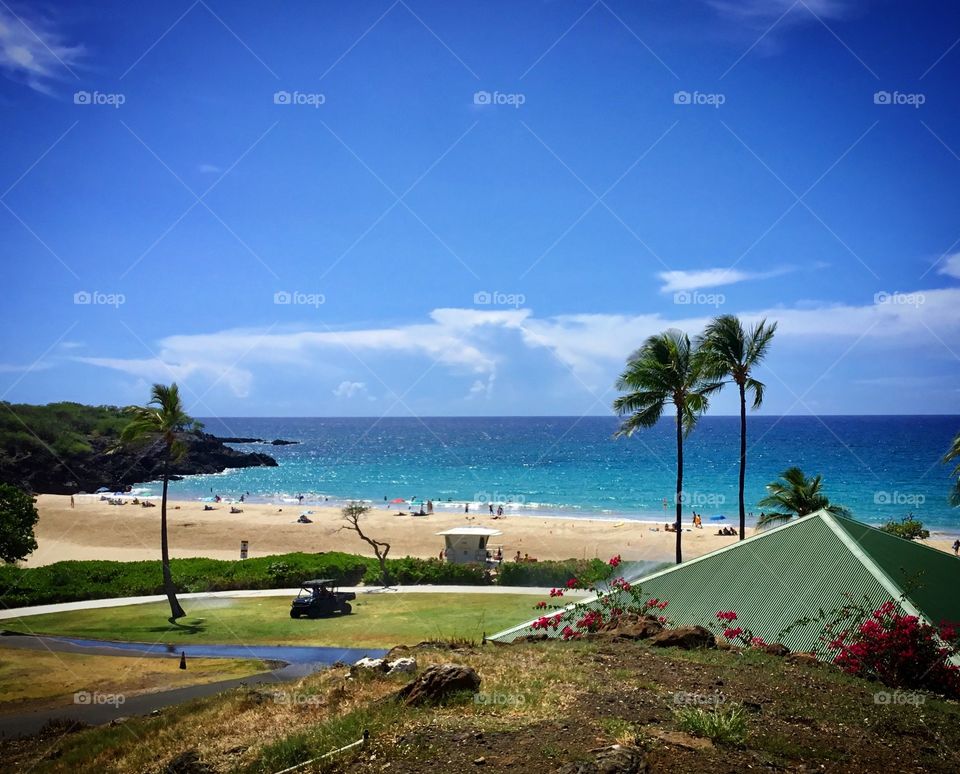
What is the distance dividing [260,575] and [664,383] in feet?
62.7

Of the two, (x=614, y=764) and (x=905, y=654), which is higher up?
(x=905, y=654)

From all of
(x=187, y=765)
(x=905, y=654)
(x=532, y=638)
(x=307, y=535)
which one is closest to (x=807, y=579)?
(x=905, y=654)

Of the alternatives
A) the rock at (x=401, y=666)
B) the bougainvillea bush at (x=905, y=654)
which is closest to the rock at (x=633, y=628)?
the bougainvillea bush at (x=905, y=654)

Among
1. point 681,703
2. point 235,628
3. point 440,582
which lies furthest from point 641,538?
point 681,703

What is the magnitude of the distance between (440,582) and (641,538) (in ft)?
89.8

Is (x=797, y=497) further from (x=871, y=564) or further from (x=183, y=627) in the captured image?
(x=183, y=627)

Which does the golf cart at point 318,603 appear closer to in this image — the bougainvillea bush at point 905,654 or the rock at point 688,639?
the rock at point 688,639

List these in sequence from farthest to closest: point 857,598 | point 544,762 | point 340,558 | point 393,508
Result: point 393,508 → point 340,558 → point 857,598 → point 544,762

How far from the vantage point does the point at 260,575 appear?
31953 mm

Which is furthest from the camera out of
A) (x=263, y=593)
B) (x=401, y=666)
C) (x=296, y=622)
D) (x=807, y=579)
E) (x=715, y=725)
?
(x=263, y=593)

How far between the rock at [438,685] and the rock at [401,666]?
1.81 metres

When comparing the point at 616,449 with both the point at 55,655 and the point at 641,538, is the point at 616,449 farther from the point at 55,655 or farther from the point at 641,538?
the point at 55,655

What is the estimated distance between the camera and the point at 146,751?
9.80 m

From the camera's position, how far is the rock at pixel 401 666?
1159cm
